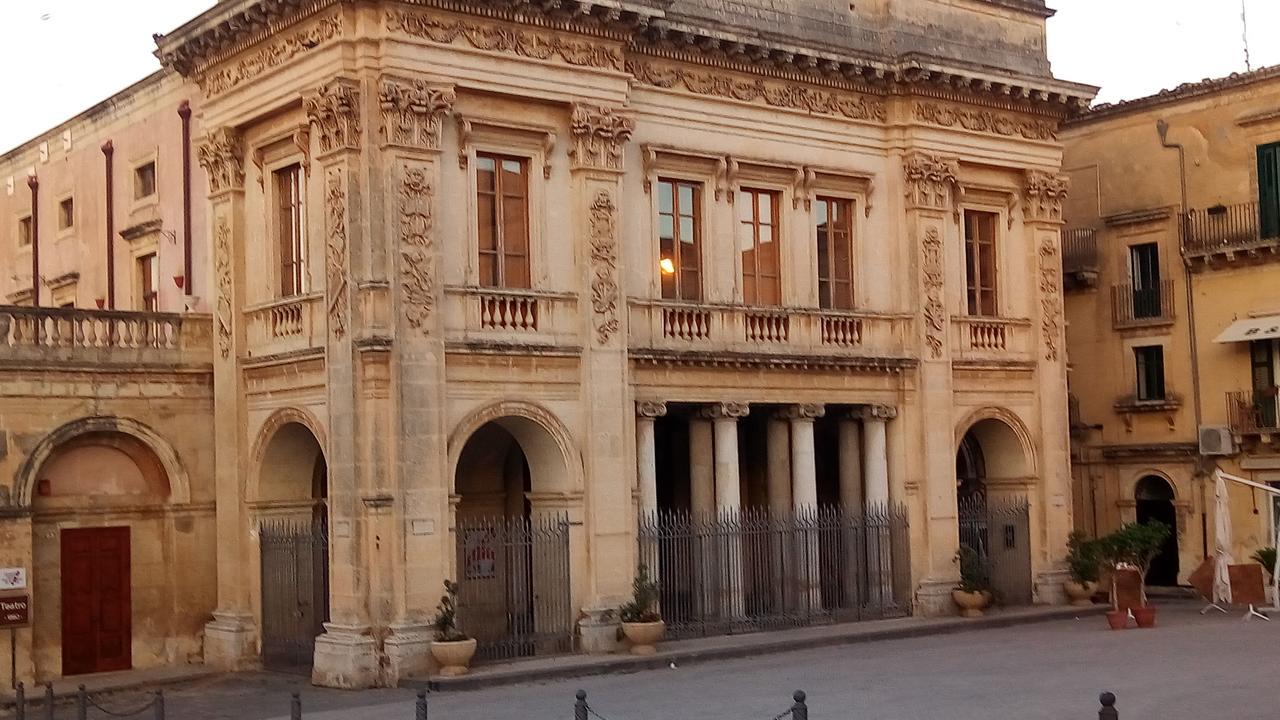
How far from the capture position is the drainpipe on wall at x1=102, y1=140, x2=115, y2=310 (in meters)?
29.7

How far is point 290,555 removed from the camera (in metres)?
24.1

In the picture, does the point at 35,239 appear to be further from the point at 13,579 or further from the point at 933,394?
the point at 933,394

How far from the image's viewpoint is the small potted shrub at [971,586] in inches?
1103

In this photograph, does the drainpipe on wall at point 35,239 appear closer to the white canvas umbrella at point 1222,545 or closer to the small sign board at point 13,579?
the small sign board at point 13,579

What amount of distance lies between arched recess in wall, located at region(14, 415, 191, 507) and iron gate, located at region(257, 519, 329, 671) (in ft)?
4.93

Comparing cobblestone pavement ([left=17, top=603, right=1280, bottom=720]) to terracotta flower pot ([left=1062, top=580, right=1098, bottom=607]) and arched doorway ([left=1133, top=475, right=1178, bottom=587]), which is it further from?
arched doorway ([left=1133, top=475, right=1178, bottom=587])

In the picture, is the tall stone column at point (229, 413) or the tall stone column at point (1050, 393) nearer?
the tall stone column at point (229, 413)

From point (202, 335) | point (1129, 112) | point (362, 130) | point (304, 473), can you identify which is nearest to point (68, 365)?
point (202, 335)

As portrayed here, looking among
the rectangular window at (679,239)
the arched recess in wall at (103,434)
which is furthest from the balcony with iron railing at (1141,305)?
the arched recess in wall at (103,434)

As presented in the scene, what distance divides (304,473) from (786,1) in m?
11.4

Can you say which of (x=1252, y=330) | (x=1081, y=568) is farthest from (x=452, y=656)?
(x=1252, y=330)

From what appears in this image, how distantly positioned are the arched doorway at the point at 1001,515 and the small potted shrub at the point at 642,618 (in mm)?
7709

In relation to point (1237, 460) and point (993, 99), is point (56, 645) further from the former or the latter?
point (1237, 460)

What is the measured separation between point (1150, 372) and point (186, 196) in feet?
67.3
